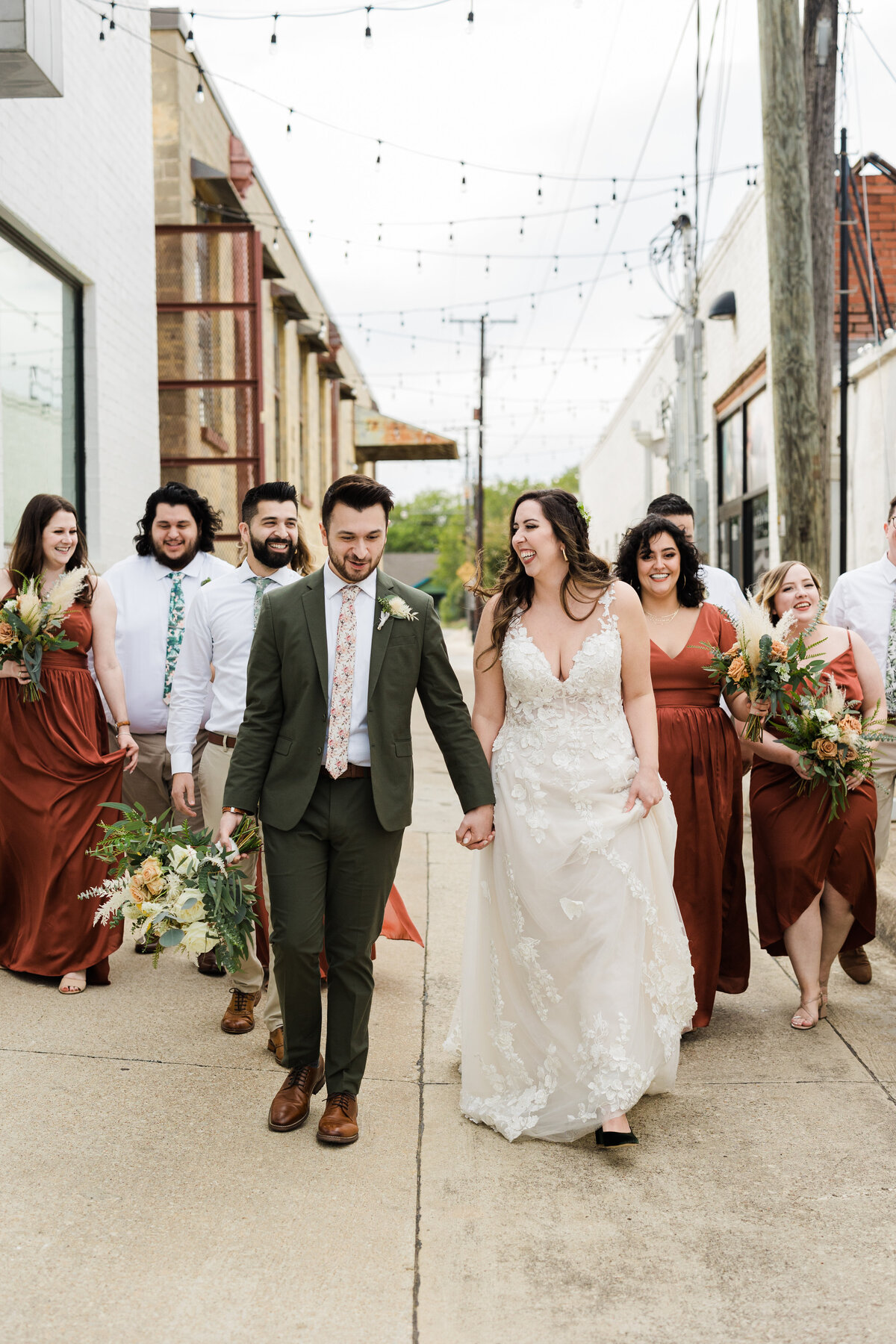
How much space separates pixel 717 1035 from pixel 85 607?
328 cm

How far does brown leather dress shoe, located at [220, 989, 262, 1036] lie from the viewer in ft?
16.0

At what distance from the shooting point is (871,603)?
6180 millimetres

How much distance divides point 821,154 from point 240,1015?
7.24m

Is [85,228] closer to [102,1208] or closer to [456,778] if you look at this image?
[456,778]

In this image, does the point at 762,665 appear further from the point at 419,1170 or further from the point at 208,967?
the point at 208,967

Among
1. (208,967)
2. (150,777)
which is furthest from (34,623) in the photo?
(208,967)

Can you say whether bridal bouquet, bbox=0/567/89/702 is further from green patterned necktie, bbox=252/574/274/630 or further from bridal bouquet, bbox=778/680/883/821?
bridal bouquet, bbox=778/680/883/821

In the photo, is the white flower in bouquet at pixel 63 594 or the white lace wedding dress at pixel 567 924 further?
the white flower in bouquet at pixel 63 594

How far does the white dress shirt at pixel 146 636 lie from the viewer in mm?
5891

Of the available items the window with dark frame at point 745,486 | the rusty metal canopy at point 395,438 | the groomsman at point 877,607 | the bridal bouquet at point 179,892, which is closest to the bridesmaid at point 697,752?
the groomsman at point 877,607

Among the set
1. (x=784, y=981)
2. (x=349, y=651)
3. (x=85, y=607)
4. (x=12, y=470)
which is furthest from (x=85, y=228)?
(x=784, y=981)

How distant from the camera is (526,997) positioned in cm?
420

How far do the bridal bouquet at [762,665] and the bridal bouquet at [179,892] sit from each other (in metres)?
2.13

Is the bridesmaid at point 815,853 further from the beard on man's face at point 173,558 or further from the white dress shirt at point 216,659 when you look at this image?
the beard on man's face at point 173,558
